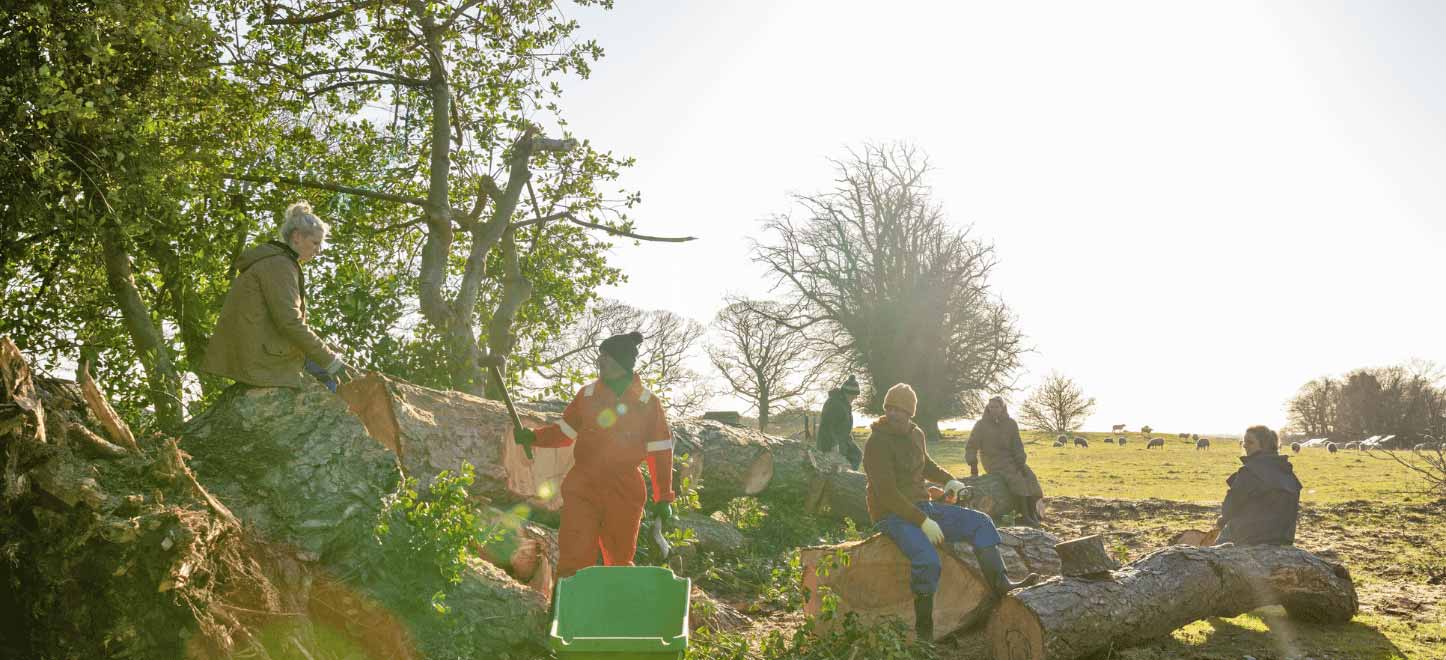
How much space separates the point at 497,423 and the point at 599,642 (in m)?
3.97

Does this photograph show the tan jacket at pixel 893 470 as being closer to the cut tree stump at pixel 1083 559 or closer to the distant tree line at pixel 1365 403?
the cut tree stump at pixel 1083 559

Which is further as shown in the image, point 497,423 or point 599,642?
point 497,423

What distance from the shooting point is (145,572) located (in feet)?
11.1

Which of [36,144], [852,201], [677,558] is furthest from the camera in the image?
[852,201]

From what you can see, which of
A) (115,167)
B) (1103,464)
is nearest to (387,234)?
(115,167)

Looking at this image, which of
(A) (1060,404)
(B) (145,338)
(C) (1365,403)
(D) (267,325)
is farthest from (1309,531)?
(C) (1365,403)

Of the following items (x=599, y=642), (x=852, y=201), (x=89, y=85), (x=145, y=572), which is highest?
(x=852, y=201)

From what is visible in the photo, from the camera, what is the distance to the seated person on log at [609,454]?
5375mm

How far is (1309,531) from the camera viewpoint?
12250 millimetres

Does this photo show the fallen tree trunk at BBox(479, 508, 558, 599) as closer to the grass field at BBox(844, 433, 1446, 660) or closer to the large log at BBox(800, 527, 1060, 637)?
the large log at BBox(800, 527, 1060, 637)

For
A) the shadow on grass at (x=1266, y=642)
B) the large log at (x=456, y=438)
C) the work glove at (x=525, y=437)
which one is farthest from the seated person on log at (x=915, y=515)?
the large log at (x=456, y=438)

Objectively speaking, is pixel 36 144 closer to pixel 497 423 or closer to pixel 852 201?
pixel 497 423

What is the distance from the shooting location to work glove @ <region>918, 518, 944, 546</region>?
5871 mm

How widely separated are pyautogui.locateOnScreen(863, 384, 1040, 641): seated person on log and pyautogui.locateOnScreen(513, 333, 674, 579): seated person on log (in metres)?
Result: 1.50
